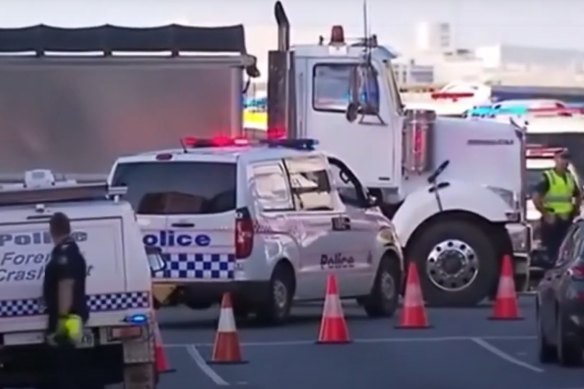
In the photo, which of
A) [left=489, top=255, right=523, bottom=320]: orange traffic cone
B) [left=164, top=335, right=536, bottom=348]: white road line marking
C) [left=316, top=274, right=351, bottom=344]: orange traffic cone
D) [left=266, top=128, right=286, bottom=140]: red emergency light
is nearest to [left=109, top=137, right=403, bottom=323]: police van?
[left=164, top=335, right=536, bottom=348]: white road line marking

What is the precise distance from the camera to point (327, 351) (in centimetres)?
1977

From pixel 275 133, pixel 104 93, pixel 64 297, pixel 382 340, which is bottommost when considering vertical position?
pixel 382 340

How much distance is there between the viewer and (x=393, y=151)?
84.0ft

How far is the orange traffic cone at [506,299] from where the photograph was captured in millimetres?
23062

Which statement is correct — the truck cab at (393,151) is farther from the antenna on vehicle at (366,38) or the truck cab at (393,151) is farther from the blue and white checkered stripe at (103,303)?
the blue and white checkered stripe at (103,303)

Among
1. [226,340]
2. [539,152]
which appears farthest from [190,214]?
[539,152]

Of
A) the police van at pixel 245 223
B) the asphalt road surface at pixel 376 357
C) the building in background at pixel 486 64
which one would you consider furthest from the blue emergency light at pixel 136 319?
the building in background at pixel 486 64

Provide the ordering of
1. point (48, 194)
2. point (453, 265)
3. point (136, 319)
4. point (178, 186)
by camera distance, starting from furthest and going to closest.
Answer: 1. point (453, 265)
2. point (178, 186)
3. point (48, 194)
4. point (136, 319)

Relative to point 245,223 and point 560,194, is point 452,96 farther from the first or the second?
point 245,223

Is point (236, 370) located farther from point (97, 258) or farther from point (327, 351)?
point (97, 258)

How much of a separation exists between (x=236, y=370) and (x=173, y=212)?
12.2 ft

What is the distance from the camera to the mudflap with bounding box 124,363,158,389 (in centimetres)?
1405

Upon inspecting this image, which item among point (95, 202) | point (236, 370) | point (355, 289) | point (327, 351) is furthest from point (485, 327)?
point (95, 202)

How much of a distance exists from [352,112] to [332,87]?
0.53 metres
